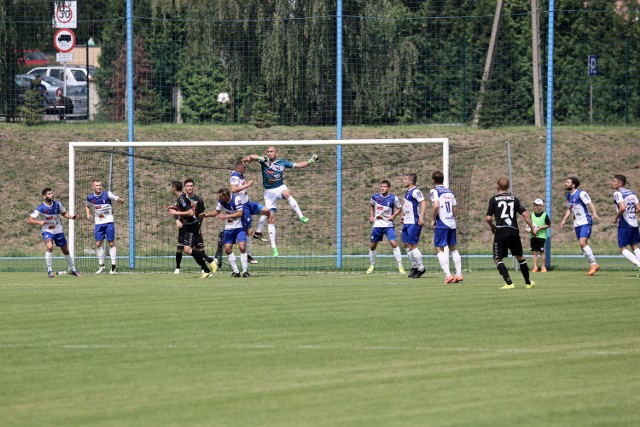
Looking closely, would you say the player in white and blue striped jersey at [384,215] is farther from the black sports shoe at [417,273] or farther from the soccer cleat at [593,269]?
the soccer cleat at [593,269]

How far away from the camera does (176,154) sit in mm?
37062

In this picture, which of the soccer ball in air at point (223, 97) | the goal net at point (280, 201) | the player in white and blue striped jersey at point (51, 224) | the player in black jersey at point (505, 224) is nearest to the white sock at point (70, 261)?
the player in white and blue striped jersey at point (51, 224)

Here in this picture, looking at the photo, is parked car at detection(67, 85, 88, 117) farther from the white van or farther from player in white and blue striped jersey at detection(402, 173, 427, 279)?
player in white and blue striped jersey at detection(402, 173, 427, 279)

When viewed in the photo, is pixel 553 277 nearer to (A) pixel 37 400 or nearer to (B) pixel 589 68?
(A) pixel 37 400

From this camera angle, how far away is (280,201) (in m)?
34.5

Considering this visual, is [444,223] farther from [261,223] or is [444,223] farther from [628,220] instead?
[261,223]

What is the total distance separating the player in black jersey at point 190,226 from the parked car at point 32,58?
12.6 meters

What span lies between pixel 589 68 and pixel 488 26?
4578 mm

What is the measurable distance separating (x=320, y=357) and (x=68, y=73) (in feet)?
122

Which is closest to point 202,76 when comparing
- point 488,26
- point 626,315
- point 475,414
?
point 488,26

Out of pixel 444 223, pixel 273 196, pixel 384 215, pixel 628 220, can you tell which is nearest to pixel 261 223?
→ pixel 273 196

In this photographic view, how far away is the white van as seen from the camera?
42963mm

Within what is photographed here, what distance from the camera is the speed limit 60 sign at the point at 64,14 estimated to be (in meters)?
32.7

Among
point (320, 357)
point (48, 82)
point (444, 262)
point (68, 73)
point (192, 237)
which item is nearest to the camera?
point (320, 357)
